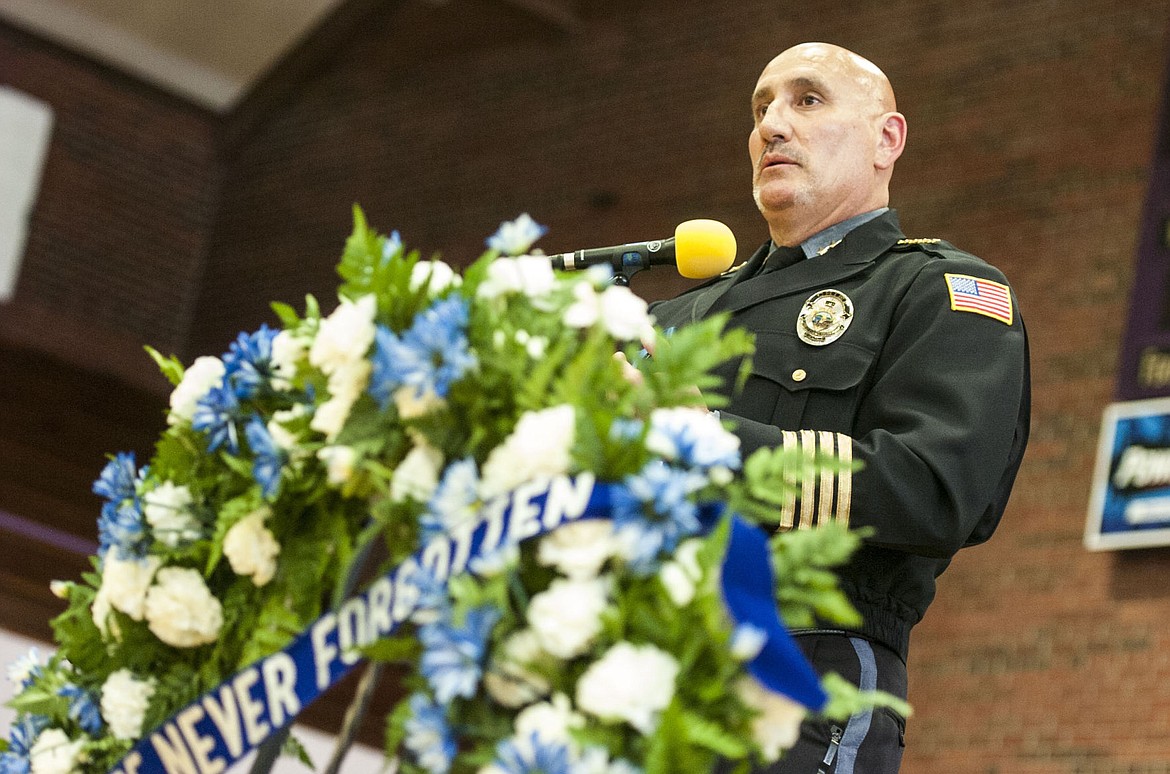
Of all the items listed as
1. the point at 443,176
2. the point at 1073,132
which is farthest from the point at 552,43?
the point at 1073,132

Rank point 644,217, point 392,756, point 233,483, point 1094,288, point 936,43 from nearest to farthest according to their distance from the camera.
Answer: point 392,756 < point 233,483 < point 1094,288 < point 936,43 < point 644,217

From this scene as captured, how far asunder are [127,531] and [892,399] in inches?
33.9

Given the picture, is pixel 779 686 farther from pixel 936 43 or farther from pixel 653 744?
pixel 936 43

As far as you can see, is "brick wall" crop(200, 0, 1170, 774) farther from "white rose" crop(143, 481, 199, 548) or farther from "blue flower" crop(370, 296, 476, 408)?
"blue flower" crop(370, 296, 476, 408)

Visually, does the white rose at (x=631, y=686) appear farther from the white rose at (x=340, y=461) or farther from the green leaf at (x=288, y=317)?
the green leaf at (x=288, y=317)

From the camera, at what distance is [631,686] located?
3.77 feet

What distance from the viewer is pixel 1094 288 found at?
659 centimetres

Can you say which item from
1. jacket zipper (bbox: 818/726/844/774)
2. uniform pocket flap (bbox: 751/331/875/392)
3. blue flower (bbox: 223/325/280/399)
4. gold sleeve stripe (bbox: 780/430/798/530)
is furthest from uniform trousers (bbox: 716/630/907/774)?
blue flower (bbox: 223/325/280/399)

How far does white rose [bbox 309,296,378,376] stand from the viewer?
4.50 ft

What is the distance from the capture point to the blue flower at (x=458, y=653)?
1.18m

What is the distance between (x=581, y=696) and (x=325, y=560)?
0.34 m

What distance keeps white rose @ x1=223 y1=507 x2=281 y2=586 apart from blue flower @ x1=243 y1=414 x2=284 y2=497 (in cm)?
4

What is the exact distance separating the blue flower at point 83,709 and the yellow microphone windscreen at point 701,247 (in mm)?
806

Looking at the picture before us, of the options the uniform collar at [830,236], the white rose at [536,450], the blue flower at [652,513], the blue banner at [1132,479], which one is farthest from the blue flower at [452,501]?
the blue banner at [1132,479]
